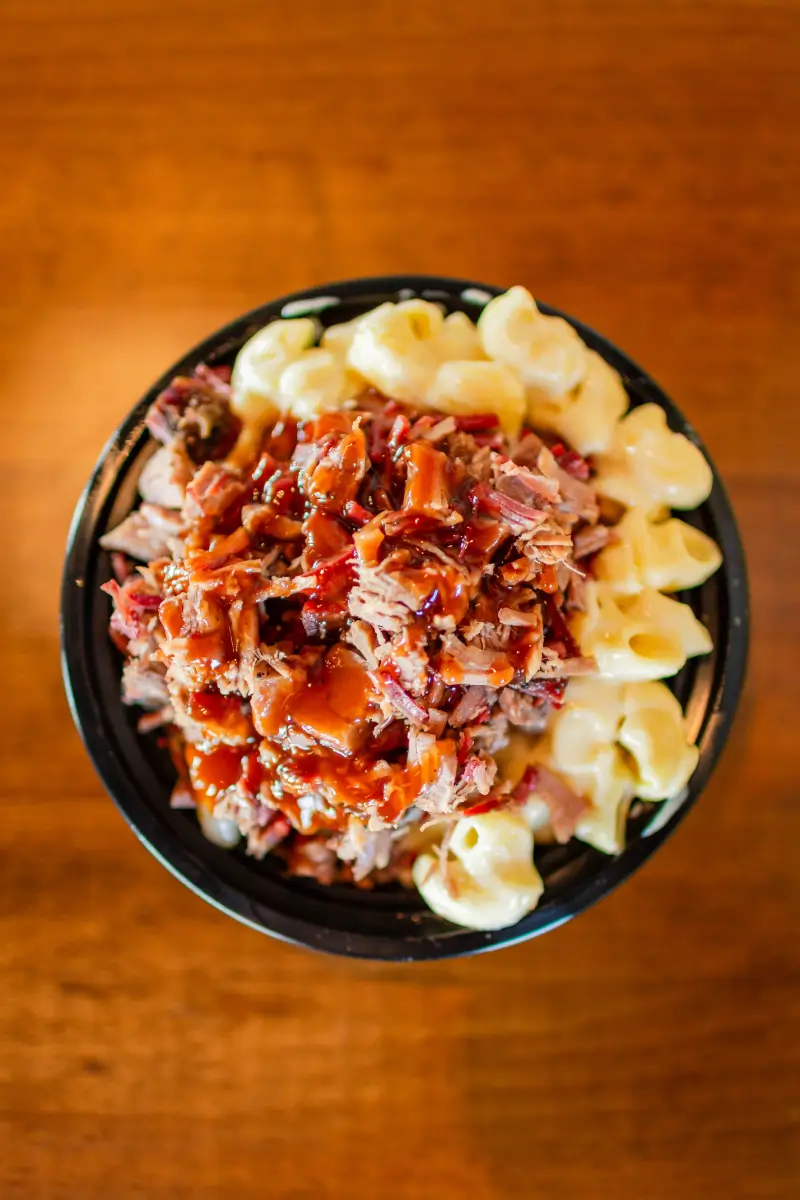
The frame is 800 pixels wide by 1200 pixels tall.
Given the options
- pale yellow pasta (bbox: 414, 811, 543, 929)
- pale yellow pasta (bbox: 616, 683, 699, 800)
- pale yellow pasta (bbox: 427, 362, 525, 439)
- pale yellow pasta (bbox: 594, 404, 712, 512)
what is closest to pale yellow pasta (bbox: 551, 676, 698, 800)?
pale yellow pasta (bbox: 616, 683, 699, 800)

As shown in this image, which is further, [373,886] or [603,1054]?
[603,1054]

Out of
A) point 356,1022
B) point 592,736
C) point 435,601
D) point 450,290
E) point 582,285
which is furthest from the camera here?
point 582,285

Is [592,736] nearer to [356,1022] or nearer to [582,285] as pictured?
[356,1022]

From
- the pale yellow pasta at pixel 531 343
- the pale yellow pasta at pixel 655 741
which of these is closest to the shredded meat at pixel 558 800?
the pale yellow pasta at pixel 655 741

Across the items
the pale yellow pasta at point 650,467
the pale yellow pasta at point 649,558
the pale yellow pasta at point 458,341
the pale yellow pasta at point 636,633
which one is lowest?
the pale yellow pasta at point 636,633

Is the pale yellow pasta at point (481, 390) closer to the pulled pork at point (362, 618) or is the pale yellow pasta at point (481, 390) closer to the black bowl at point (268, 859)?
the pulled pork at point (362, 618)

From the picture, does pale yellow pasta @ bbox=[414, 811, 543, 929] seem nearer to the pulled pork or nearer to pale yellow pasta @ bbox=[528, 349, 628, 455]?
the pulled pork

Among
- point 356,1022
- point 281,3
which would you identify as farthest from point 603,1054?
point 281,3

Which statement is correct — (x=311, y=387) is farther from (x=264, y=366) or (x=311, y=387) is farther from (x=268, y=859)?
(x=268, y=859)
